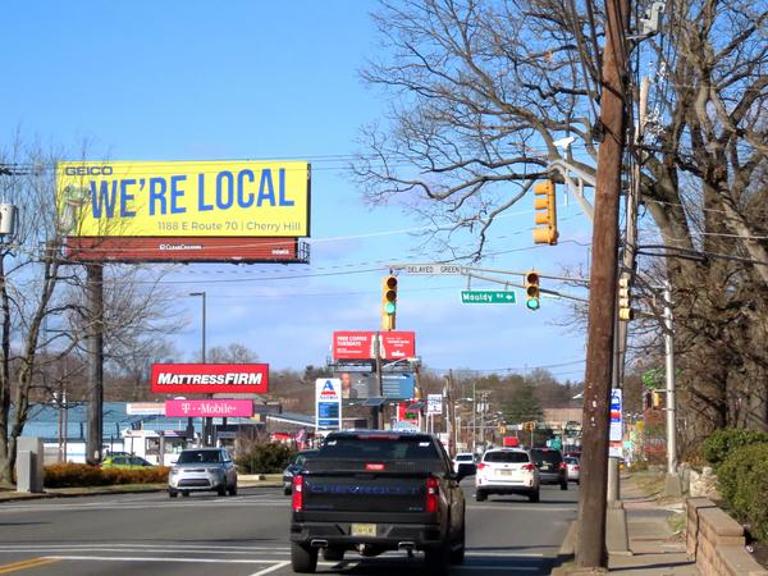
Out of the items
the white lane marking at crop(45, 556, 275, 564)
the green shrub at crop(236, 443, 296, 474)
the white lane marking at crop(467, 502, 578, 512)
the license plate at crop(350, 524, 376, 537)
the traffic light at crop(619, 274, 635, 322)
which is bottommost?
the green shrub at crop(236, 443, 296, 474)

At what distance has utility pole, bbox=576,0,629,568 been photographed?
15.1 metres

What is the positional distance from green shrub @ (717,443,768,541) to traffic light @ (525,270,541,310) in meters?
14.0

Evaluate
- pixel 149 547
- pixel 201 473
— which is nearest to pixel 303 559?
pixel 149 547

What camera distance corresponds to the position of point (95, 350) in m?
52.8

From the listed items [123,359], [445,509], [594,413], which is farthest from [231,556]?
[123,359]

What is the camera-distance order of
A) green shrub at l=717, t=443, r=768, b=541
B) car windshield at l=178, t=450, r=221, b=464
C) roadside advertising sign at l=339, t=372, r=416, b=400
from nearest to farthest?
1. green shrub at l=717, t=443, r=768, b=541
2. car windshield at l=178, t=450, r=221, b=464
3. roadside advertising sign at l=339, t=372, r=416, b=400

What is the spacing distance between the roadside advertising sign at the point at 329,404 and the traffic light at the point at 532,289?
25289mm

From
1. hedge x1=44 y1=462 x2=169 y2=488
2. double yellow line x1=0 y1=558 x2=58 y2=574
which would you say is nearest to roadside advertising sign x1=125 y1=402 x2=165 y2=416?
hedge x1=44 y1=462 x2=169 y2=488

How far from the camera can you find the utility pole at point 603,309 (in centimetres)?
1515

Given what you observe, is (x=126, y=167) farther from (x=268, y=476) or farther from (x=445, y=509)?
(x=445, y=509)

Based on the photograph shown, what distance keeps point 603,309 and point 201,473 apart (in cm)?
2670

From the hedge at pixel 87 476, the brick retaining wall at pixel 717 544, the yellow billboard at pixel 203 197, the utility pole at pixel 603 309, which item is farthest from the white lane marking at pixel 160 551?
the yellow billboard at pixel 203 197

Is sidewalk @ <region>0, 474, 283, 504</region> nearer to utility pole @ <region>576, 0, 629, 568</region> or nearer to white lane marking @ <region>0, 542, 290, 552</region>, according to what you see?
white lane marking @ <region>0, 542, 290, 552</region>

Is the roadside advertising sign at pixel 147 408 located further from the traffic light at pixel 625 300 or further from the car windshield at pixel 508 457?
the traffic light at pixel 625 300
